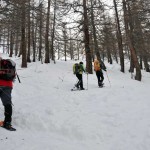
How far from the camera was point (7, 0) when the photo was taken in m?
7.98

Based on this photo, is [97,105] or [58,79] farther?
[58,79]

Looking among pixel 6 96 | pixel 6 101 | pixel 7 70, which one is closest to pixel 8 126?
pixel 6 101

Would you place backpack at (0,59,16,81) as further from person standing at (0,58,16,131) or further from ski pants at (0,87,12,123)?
ski pants at (0,87,12,123)

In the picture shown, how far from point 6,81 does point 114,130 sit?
3.37 metres

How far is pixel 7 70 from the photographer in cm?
573

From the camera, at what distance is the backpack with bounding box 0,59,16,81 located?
→ 5727 millimetres

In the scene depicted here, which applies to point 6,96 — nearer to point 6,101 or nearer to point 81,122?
point 6,101

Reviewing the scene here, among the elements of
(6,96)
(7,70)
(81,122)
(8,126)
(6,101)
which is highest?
(7,70)

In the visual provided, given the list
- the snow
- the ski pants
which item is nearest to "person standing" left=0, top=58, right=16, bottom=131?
the ski pants

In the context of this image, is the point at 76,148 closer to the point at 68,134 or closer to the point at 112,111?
the point at 68,134

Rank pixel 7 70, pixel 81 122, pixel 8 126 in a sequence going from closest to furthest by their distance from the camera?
1. pixel 8 126
2. pixel 7 70
3. pixel 81 122

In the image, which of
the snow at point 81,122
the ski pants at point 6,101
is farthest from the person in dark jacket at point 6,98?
the snow at point 81,122

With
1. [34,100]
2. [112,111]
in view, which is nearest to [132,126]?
[112,111]

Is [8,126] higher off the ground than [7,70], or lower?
lower
